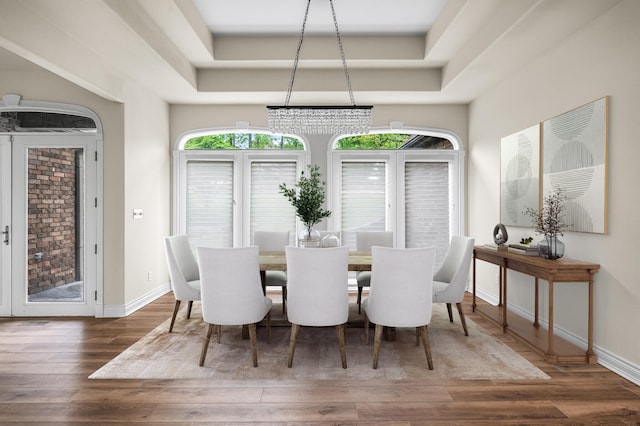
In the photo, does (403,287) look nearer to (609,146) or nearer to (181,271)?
(609,146)

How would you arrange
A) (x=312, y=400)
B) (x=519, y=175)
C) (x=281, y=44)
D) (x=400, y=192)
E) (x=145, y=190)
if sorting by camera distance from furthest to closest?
1. (x=400, y=192)
2. (x=145, y=190)
3. (x=281, y=44)
4. (x=519, y=175)
5. (x=312, y=400)

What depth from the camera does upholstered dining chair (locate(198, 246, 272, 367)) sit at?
321cm

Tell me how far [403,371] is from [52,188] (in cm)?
431

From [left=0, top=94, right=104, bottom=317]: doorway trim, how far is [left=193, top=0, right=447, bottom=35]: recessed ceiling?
175 centimetres

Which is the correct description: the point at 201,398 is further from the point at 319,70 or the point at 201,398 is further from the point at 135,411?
the point at 319,70

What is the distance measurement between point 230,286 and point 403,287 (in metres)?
1.34

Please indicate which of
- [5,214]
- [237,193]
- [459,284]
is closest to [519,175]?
[459,284]

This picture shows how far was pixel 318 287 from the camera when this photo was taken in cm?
319

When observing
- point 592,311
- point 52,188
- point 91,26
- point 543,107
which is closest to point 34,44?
point 91,26

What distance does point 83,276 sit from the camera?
15.7 ft

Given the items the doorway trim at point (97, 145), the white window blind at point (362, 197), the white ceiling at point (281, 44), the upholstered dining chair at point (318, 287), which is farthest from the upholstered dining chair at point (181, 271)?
the white window blind at point (362, 197)

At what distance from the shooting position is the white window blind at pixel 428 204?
6301mm

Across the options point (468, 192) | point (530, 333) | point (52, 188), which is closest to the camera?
point (530, 333)

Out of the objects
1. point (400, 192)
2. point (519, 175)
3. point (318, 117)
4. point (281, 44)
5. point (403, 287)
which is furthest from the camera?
point (400, 192)
